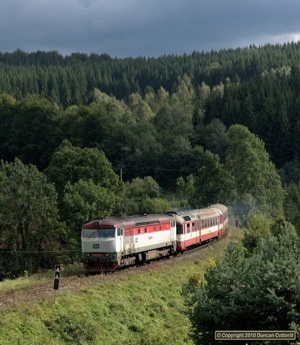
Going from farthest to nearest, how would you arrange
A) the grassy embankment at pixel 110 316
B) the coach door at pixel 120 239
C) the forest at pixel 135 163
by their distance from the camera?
the forest at pixel 135 163
the coach door at pixel 120 239
the grassy embankment at pixel 110 316

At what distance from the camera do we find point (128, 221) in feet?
138

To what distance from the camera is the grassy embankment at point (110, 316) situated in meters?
26.2

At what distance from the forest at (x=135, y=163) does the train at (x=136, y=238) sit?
1474 cm

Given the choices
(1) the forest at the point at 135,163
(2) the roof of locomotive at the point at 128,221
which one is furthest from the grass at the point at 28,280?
(1) the forest at the point at 135,163

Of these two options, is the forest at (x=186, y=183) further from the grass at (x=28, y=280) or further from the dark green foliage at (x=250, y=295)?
the grass at (x=28, y=280)

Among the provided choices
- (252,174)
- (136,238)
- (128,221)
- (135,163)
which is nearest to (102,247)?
(128,221)

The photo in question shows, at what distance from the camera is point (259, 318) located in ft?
67.8

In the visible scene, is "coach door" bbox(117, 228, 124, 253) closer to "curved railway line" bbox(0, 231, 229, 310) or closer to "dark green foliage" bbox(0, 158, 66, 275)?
"curved railway line" bbox(0, 231, 229, 310)

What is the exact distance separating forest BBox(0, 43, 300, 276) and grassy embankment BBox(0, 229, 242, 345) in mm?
24939

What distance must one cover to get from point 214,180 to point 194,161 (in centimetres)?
4063

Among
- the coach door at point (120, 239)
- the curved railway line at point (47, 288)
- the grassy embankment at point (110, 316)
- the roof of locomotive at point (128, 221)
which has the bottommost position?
the grassy embankment at point (110, 316)

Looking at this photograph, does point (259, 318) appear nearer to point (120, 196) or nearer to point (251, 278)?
point (251, 278)

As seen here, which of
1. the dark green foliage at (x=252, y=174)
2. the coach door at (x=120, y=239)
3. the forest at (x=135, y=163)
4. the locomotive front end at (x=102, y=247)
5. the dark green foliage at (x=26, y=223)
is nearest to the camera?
the locomotive front end at (x=102, y=247)

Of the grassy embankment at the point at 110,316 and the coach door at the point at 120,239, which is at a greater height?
the coach door at the point at 120,239
